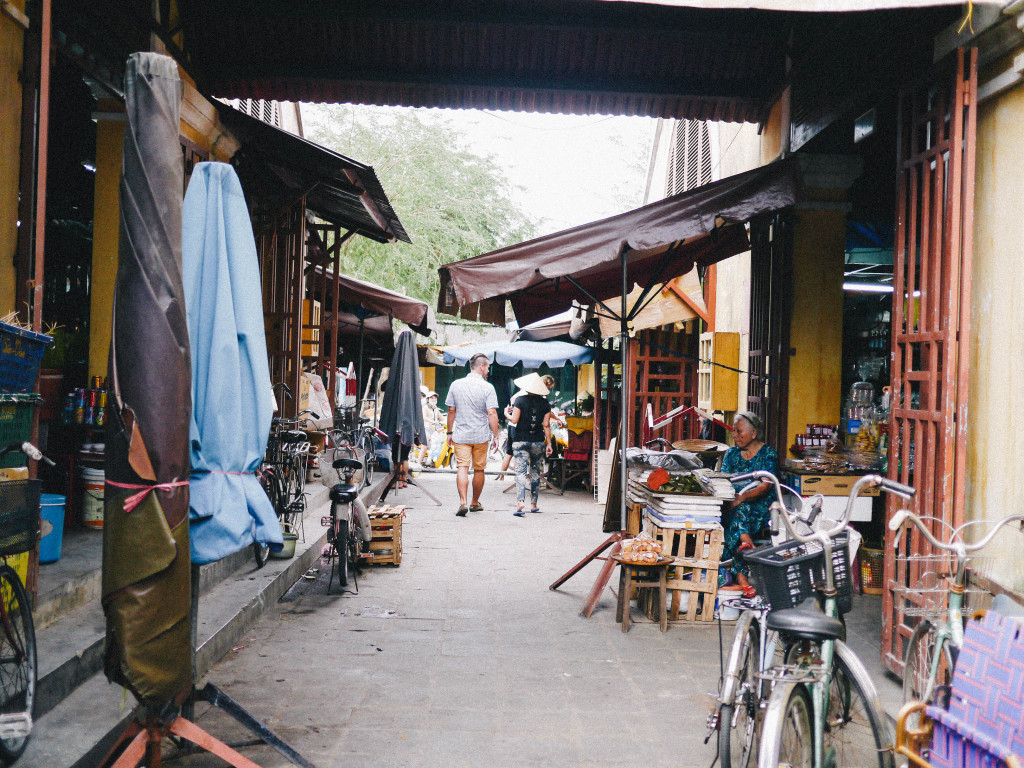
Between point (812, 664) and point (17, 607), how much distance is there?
3.34 metres

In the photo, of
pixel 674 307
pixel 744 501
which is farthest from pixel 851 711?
pixel 674 307

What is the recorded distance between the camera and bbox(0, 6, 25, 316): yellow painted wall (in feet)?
15.1

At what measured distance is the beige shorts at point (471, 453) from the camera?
11289 millimetres

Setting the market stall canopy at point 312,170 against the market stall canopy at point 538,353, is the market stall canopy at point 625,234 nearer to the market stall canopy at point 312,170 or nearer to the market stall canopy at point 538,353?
the market stall canopy at point 312,170

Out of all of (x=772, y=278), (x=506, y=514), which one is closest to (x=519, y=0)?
(x=772, y=278)

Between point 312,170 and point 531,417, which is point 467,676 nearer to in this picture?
point 312,170

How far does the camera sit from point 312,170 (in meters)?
8.32

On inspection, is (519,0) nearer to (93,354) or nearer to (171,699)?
(93,354)

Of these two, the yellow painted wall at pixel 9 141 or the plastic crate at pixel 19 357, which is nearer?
the plastic crate at pixel 19 357

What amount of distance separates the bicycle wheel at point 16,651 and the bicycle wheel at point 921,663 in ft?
12.9

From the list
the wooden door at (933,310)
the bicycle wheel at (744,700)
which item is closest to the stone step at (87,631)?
the bicycle wheel at (744,700)

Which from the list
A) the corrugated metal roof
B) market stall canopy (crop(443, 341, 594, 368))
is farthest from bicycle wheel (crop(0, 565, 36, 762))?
market stall canopy (crop(443, 341, 594, 368))

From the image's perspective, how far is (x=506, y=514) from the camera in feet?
39.0

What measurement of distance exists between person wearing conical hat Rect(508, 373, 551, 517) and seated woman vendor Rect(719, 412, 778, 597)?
5.38 metres
